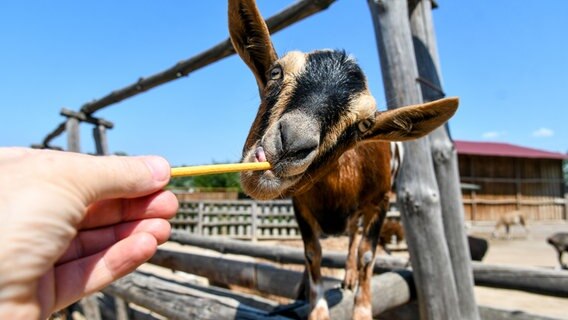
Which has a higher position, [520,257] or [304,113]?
[304,113]

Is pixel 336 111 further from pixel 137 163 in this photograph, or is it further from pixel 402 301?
pixel 402 301

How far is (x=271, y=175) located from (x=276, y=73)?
536 mm

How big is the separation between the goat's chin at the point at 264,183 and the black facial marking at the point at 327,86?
0.25m

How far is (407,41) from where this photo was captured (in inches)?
107

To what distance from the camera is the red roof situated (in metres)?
25.0

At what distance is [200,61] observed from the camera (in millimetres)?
4953

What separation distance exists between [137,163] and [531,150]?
1299 inches

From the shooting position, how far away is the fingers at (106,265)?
1081 mm

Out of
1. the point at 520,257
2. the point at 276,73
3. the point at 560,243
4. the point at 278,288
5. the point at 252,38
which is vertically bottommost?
the point at 520,257

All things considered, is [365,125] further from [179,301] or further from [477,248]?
[477,248]

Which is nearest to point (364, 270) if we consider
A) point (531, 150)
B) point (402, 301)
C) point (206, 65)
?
point (402, 301)

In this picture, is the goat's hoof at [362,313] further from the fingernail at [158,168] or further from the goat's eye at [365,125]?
the fingernail at [158,168]

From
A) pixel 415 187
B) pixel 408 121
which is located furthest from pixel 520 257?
pixel 408 121

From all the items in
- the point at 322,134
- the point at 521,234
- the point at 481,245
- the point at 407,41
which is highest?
the point at 407,41
